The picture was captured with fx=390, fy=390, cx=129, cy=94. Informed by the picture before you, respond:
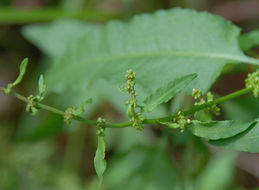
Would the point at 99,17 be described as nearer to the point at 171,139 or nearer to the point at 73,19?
the point at 73,19

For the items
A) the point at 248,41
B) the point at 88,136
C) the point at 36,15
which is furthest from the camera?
the point at 88,136

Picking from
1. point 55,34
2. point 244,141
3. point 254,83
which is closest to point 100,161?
point 244,141

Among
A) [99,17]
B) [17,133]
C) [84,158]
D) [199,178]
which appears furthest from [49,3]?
[199,178]

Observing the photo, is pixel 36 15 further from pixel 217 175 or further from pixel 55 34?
pixel 217 175

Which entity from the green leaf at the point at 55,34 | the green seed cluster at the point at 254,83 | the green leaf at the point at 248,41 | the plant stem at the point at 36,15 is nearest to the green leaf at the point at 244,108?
the green leaf at the point at 248,41

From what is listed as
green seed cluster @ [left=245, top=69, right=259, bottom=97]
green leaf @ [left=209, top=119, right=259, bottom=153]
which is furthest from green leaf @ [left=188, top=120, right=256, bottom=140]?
A: green seed cluster @ [left=245, top=69, right=259, bottom=97]

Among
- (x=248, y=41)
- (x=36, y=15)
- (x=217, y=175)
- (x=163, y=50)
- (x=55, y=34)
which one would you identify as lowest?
(x=217, y=175)

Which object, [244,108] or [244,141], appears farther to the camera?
[244,108]

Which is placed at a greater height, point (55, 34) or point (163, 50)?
point (55, 34)
